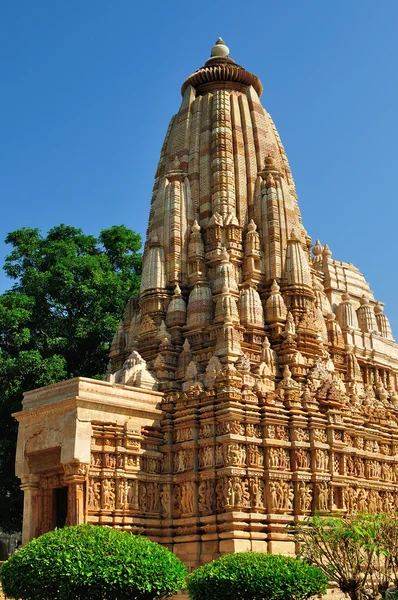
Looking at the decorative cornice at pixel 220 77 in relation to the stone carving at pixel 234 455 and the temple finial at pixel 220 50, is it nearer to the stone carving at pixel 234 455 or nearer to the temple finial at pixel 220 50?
the temple finial at pixel 220 50

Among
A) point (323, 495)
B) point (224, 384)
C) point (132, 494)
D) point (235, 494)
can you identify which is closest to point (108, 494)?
point (132, 494)

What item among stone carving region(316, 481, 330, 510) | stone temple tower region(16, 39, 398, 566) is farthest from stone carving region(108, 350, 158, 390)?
stone carving region(316, 481, 330, 510)

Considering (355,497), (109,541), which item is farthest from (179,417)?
(109,541)

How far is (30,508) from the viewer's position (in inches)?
855

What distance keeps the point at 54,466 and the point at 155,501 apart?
2.88 m

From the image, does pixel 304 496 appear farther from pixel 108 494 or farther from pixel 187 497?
pixel 108 494

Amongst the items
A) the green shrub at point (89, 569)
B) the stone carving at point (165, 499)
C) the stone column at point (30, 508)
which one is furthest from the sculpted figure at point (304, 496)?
the green shrub at point (89, 569)

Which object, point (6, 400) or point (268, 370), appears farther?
point (6, 400)

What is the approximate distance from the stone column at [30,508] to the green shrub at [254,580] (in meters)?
7.57

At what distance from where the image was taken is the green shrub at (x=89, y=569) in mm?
13688

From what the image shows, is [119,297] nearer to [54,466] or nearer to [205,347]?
[205,347]

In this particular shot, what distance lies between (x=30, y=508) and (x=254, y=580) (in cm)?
904

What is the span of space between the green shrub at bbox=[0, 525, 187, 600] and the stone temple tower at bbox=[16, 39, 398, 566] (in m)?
5.70

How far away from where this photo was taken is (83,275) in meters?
33.1
